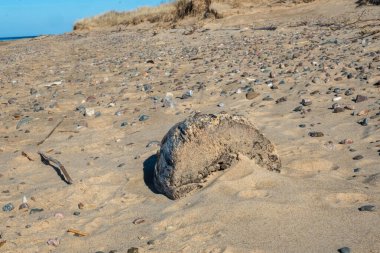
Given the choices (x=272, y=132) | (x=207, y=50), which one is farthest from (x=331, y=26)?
(x=272, y=132)

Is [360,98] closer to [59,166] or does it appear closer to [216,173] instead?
[216,173]

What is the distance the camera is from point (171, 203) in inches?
125

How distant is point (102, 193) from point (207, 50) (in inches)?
250

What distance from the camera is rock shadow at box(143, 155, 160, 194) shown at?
11.7ft

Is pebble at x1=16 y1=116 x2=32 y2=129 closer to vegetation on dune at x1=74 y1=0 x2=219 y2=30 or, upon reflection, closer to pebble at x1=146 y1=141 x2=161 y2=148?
pebble at x1=146 y1=141 x2=161 y2=148

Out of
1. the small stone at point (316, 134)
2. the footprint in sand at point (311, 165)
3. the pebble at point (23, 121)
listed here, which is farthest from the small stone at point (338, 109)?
the pebble at point (23, 121)

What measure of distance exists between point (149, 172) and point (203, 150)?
0.72 m

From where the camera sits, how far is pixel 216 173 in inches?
131

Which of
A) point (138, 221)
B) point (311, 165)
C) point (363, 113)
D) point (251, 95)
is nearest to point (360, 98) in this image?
point (363, 113)

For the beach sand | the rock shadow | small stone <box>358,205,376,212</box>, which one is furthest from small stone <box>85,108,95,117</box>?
small stone <box>358,205,376,212</box>

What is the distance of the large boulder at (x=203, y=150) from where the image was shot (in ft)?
10.6

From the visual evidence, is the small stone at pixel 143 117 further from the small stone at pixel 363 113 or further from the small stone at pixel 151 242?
the small stone at pixel 151 242

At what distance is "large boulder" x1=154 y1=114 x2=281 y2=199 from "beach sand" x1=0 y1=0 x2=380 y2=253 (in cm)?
9

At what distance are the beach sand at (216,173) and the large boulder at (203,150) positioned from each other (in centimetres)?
9
